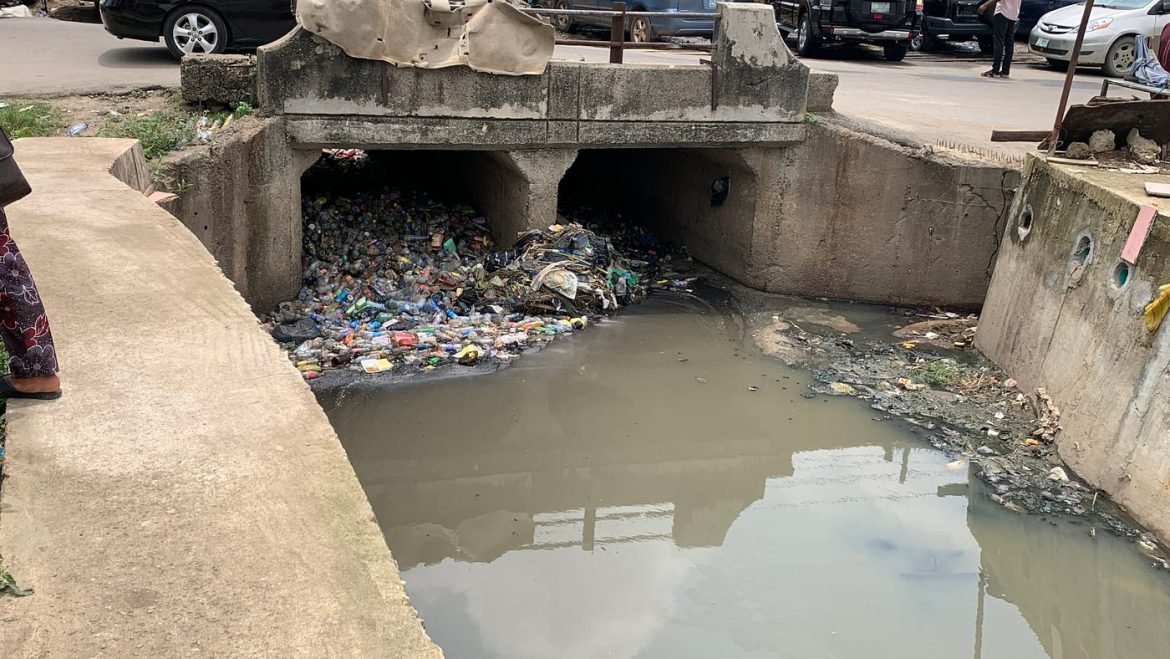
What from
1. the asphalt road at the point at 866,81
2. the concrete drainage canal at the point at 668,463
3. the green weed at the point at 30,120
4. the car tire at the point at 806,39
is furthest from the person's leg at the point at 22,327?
the car tire at the point at 806,39

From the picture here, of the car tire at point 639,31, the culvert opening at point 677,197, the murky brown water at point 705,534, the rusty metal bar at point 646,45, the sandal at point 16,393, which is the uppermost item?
the car tire at point 639,31

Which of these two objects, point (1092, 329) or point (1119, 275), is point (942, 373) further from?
point (1119, 275)

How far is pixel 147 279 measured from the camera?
443cm

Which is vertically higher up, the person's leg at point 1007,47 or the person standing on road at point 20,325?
the person's leg at point 1007,47

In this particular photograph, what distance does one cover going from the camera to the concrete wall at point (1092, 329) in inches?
223

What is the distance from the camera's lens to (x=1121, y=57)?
15195 millimetres

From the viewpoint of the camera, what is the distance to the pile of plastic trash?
7.75 meters

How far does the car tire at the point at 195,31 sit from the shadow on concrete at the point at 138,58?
0.32m

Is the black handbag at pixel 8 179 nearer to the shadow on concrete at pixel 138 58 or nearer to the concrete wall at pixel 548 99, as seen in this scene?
the concrete wall at pixel 548 99

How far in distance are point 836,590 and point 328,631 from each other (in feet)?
11.1

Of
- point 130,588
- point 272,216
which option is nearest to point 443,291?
point 272,216

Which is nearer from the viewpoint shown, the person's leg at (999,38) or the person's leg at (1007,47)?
the person's leg at (999,38)

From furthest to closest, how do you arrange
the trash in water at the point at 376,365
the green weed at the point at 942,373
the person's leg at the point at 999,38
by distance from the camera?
the person's leg at the point at 999,38
the green weed at the point at 942,373
the trash in water at the point at 376,365

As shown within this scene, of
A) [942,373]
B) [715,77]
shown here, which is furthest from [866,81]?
[942,373]
